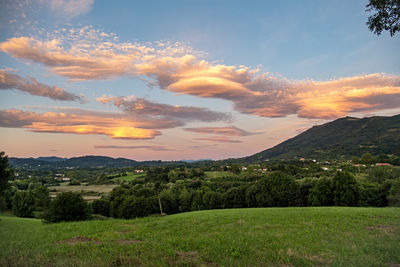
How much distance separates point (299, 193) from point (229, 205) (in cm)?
1952

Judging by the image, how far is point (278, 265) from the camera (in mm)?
7215

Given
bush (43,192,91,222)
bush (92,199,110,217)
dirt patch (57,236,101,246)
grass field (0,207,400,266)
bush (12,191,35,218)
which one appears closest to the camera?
grass field (0,207,400,266)

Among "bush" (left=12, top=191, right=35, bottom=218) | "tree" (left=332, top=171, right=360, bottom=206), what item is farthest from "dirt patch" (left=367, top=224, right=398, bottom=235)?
"bush" (left=12, top=191, right=35, bottom=218)

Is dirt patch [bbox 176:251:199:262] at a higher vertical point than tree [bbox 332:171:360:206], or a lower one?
→ higher

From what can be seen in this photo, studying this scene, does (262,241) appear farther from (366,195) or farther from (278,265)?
(366,195)

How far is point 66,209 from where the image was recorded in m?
26.5

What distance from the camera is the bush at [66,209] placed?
25234mm

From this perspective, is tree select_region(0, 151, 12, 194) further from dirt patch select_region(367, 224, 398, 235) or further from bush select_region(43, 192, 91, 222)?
dirt patch select_region(367, 224, 398, 235)

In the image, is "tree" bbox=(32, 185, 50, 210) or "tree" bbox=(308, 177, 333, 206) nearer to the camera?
"tree" bbox=(308, 177, 333, 206)

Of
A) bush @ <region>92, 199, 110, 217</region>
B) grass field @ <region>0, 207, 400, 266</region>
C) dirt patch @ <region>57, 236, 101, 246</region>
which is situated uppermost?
grass field @ <region>0, 207, 400, 266</region>

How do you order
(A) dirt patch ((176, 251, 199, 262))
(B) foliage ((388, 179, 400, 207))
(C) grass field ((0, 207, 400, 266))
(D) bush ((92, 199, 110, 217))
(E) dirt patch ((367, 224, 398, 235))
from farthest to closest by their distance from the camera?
(D) bush ((92, 199, 110, 217)), (B) foliage ((388, 179, 400, 207)), (E) dirt patch ((367, 224, 398, 235)), (A) dirt patch ((176, 251, 199, 262)), (C) grass field ((0, 207, 400, 266))

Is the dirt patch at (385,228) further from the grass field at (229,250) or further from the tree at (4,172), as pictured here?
the tree at (4,172)

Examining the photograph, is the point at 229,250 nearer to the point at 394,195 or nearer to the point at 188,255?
the point at 188,255

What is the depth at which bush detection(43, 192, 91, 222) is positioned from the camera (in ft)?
82.8
